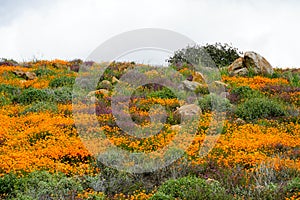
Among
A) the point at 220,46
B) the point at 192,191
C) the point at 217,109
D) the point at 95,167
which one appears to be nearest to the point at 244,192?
the point at 192,191

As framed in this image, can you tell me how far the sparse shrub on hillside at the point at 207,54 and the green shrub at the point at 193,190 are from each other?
66.2ft

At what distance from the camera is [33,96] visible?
66.2 ft

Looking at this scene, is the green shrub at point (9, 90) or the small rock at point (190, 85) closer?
the green shrub at point (9, 90)

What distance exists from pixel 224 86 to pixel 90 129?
8.61 m

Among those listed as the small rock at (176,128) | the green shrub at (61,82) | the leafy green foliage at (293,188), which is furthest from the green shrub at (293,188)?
the green shrub at (61,82)

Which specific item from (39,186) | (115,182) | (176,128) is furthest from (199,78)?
(39,186)

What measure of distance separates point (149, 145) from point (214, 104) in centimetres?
515

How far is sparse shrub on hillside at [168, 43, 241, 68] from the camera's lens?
31.7 meters

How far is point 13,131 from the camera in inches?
632

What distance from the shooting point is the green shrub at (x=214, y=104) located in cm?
1902

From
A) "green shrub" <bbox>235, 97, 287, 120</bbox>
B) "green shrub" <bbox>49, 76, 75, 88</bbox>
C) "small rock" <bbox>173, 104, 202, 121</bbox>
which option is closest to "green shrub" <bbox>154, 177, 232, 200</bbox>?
"small rock" <bbox>173, 104, 202, 121</bbox>

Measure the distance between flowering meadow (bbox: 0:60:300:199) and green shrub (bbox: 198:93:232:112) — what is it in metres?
0.05

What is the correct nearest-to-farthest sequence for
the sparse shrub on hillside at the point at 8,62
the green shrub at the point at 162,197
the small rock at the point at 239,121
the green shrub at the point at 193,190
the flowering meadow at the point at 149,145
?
the green shrub at the point at 162,197, the green shrub at the point at 193,190, the flowering meadow at the point at 149,145, the small rock at the point at 239,121, the sparse shrub on hillside at the point at 8,62

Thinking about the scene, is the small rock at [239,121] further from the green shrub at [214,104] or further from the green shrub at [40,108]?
the green shrub at [40,108]
